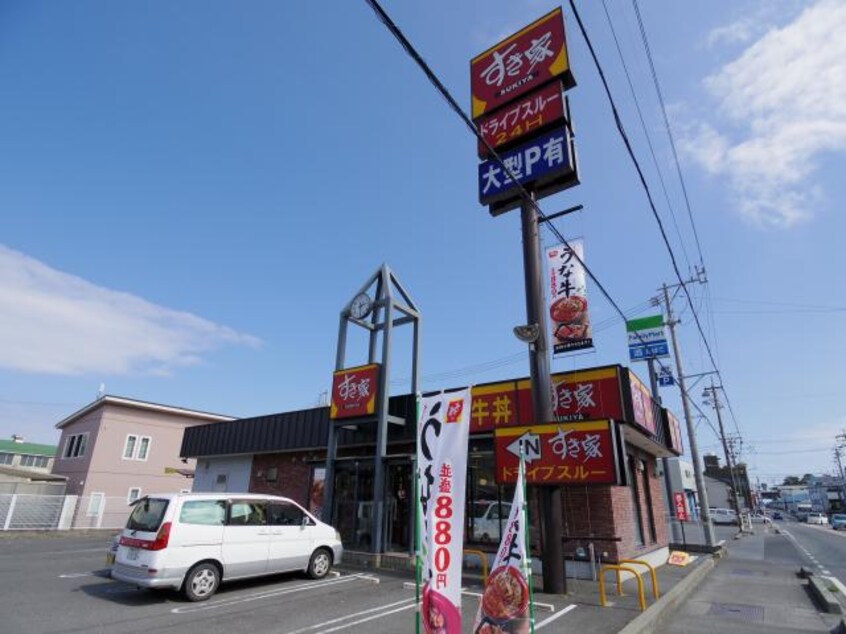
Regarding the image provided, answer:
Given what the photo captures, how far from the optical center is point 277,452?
17.4 m

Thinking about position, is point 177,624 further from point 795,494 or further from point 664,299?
point 795,494

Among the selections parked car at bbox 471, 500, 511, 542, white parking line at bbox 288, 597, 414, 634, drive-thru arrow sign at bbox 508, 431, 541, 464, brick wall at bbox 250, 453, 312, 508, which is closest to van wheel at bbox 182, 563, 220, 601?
white parking line at bbox 288, 597, 414, 634

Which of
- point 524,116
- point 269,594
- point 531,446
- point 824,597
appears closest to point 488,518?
point 531,446

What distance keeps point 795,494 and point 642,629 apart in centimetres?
14019

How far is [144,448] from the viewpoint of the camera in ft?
90.9

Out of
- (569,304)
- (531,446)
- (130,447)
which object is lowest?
(531,446)

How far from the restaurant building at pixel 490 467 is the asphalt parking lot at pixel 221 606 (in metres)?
2.60

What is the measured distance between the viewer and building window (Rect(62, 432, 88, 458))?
27.2m

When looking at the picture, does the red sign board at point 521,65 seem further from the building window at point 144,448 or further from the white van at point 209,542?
the building window at point 144,448

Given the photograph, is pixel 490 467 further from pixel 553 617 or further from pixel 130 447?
pixel 130 447

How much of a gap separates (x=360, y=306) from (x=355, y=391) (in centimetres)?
279

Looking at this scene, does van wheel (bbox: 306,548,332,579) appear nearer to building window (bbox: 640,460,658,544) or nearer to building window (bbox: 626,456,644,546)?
building window (bbox: 626,456,644,546)

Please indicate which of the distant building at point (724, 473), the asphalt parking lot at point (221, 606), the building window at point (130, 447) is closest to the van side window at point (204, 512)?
the asphalt parking lot at point (221, 606)

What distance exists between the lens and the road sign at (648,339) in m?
22.2
